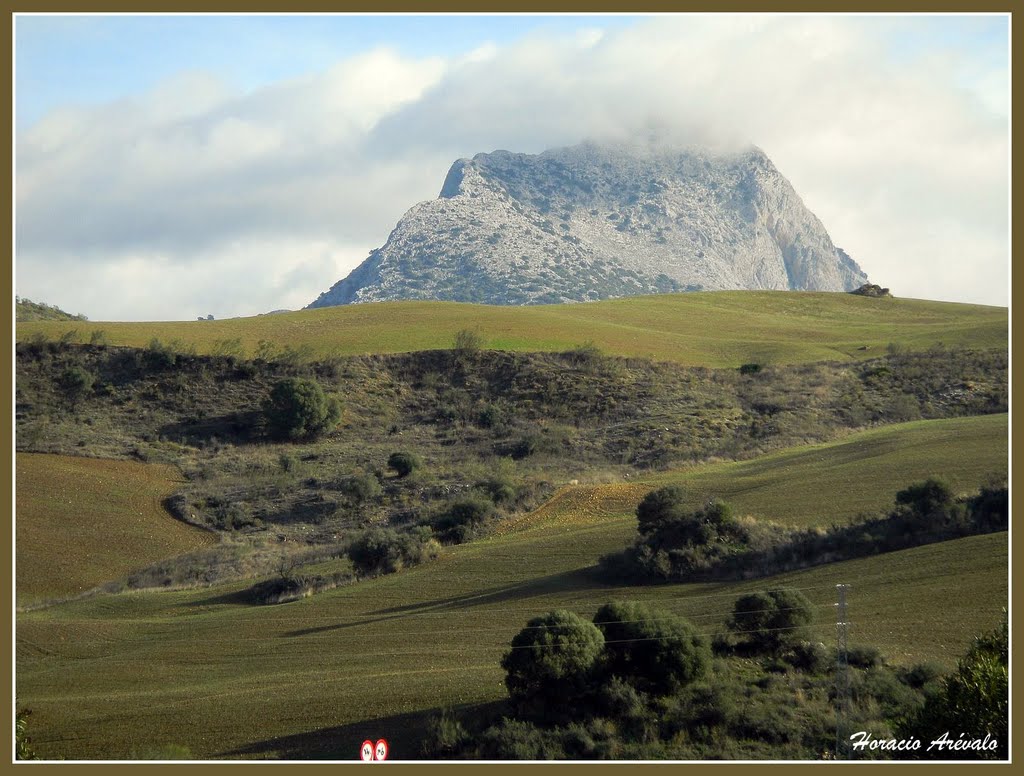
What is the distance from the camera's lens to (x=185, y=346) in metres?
76.8

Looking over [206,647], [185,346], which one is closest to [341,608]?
[206,647]

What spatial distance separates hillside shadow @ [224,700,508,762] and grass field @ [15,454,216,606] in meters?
22.2

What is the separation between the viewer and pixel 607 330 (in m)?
90.7

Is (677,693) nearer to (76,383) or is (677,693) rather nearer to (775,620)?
(775,620)

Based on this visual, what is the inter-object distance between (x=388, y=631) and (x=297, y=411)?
33.7 meters

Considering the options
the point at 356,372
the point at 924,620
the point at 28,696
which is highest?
the point at 356,372

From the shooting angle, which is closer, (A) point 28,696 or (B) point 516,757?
(B) point 516,757

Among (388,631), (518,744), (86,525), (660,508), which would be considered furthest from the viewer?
(86,525)

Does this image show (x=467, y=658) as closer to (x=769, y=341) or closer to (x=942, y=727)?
(x=942, y=727)

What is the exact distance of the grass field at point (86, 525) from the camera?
45.6 m

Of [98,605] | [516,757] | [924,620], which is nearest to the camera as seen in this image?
[516,757]

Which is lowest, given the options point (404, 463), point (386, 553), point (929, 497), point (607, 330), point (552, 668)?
point (552, 668)

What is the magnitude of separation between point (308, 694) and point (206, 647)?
26.7 ft

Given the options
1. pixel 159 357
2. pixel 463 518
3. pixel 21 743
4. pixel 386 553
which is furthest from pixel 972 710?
pixel 159 357
